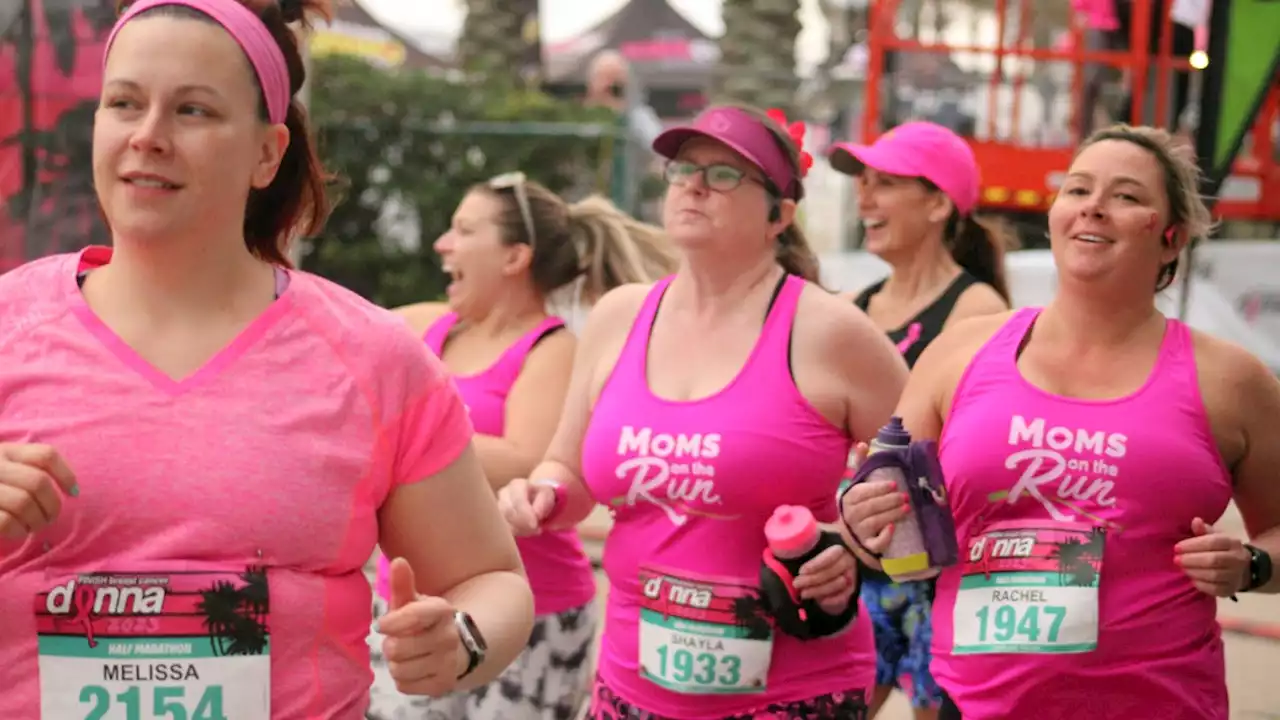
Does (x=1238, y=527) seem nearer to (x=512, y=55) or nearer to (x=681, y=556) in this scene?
(x=681, y=556)

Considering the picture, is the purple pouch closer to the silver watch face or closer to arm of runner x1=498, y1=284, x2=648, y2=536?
arm of runner x1=498, y1=284, x2=648, y2=536

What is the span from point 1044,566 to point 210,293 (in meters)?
1.83

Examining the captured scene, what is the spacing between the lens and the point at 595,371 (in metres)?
3.98

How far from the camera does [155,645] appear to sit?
214 centimetres

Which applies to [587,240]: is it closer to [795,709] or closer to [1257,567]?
[795,709]

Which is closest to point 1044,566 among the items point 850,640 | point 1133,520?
point 1133,520

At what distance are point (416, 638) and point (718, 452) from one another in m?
1.56

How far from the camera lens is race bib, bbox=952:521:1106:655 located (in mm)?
3299

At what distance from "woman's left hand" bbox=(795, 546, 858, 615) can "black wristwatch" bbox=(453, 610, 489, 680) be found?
1.28 m

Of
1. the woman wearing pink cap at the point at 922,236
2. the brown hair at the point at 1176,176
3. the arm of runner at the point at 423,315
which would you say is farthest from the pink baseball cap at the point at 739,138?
the arm of runner at the point at 423,315

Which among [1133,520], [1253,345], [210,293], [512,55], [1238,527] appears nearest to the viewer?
[210,293]

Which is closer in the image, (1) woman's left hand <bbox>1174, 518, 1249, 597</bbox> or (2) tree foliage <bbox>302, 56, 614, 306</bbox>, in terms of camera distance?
(1) woman's left hand <bbox>1174, 518, 1249, 597</bbox>

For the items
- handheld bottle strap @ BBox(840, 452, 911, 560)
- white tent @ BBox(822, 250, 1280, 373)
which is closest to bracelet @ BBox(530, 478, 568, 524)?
handheld bottle strap @ BBox(840, 452, 911, 560)

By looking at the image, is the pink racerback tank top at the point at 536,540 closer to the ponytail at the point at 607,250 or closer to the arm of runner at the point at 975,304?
the ponytail at the point at 607,250
